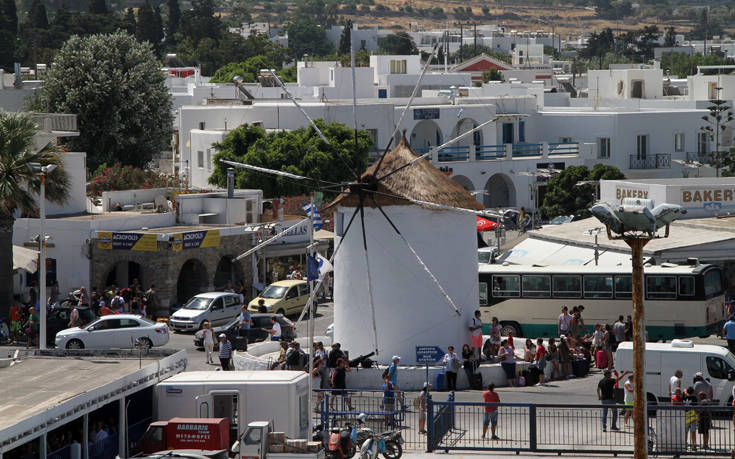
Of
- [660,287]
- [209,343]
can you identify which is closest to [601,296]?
[660,287]

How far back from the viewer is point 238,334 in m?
34.6

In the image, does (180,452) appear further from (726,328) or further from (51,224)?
(51,224)

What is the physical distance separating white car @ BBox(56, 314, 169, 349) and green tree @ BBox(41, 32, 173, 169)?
3364 centimetres

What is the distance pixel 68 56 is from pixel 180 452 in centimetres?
5032

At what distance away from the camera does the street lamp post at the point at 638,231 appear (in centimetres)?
1570

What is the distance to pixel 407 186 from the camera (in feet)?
98.8

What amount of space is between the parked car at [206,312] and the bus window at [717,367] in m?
16.9

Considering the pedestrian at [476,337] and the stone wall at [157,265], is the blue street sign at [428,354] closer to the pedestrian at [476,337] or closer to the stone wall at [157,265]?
the pedestrian at [476,337]

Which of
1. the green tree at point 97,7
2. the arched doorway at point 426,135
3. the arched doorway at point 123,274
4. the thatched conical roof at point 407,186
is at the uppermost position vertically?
the green tree at point 97,7

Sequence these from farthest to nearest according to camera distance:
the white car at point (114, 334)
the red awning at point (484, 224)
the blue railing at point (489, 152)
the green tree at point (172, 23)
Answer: the green tree at point (172, 23) → the blue railing at point (489, 152) → the red awning at point (484, 224) → the white car at point (114, 334)

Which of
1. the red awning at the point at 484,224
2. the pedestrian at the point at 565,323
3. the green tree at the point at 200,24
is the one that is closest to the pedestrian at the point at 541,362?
the pedestrian at the point at 565,323

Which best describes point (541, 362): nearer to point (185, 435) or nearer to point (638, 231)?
point (185, 435)

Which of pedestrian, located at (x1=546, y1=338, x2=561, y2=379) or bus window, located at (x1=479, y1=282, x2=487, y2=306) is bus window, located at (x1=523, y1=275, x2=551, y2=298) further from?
pedestrian, located at (x1=546, y1=338, x2=561, y2=379)

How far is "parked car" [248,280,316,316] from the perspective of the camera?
129 feet
